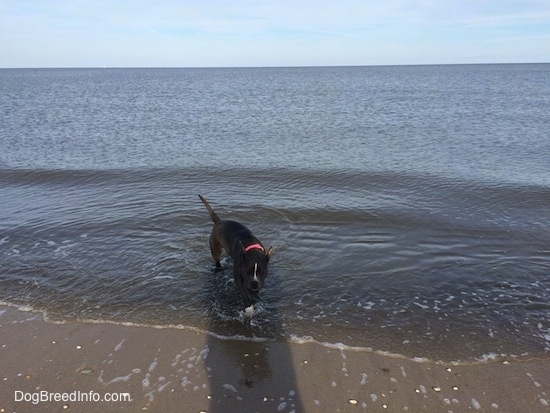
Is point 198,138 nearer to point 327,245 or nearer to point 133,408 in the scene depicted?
point 327,245

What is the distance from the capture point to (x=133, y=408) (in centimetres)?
479

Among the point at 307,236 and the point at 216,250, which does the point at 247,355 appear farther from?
the point at 307,236

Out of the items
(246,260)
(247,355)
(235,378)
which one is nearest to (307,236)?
(246,260)

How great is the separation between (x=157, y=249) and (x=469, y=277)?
244 inches

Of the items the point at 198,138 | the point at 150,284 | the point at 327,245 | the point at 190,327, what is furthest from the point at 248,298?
the point at 198,138

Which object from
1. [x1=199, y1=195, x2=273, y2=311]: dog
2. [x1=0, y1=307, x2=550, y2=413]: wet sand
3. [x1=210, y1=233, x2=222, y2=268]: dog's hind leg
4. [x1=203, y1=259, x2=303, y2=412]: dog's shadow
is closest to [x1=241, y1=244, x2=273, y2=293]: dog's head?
[x1=199, y1=195, x2=273, y2=311]: dog

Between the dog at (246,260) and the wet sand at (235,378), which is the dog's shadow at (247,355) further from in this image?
the dog at (246,260)

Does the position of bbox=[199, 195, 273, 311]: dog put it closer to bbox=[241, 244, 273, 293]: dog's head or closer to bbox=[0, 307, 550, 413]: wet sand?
bbox=[241, 244, 273, 293]: dog's head

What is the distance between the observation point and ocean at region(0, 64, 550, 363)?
6562 mm

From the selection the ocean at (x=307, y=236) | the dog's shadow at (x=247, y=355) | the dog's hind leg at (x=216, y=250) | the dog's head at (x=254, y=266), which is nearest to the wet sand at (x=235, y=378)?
the dog's shadow at (x=247, y=355)

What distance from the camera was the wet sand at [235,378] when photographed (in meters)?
4.82

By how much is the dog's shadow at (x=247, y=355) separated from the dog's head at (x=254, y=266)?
582 mm

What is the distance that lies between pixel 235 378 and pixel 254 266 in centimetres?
158

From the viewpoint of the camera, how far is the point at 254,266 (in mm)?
6262
